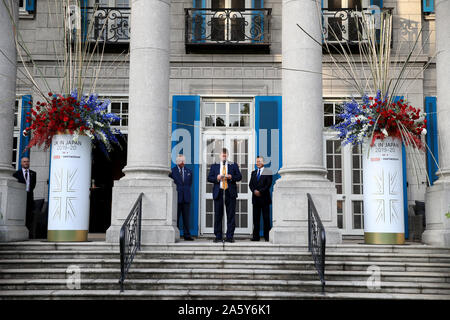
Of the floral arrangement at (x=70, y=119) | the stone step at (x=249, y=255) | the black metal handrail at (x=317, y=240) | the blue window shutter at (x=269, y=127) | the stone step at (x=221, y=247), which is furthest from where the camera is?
the blue window shutter at (x=269, y=127)

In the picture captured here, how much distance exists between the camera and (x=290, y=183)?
376 inches

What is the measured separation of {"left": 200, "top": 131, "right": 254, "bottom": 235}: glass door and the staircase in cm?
471

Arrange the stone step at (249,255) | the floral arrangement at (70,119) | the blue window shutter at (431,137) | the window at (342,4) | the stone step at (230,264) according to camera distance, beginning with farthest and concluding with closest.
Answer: the window at (342,4)
the blue window shutter at (431,137)
the floral arrangement at (70,119)
the stone step at (249,255)
the stone step at (230,264)

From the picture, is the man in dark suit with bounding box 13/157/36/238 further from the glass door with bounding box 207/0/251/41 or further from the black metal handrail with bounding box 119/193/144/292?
the glass door with bounding box 207/0/251/41

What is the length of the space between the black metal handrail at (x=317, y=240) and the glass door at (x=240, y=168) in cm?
481

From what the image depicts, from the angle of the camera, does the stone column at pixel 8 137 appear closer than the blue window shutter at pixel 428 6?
Yes

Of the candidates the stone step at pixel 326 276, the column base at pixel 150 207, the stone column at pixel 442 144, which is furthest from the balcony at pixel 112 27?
the stone step at pixel 326 276

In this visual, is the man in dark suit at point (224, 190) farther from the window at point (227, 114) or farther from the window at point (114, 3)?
the window at point (114, 3)

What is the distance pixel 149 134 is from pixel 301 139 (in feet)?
9.16

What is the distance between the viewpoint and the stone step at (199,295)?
7.05 m

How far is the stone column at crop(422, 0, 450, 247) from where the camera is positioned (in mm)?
9594

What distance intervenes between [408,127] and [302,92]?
2.04 meters

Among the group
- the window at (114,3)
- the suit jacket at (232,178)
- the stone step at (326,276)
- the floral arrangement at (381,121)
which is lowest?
the stone step at (326,276)
